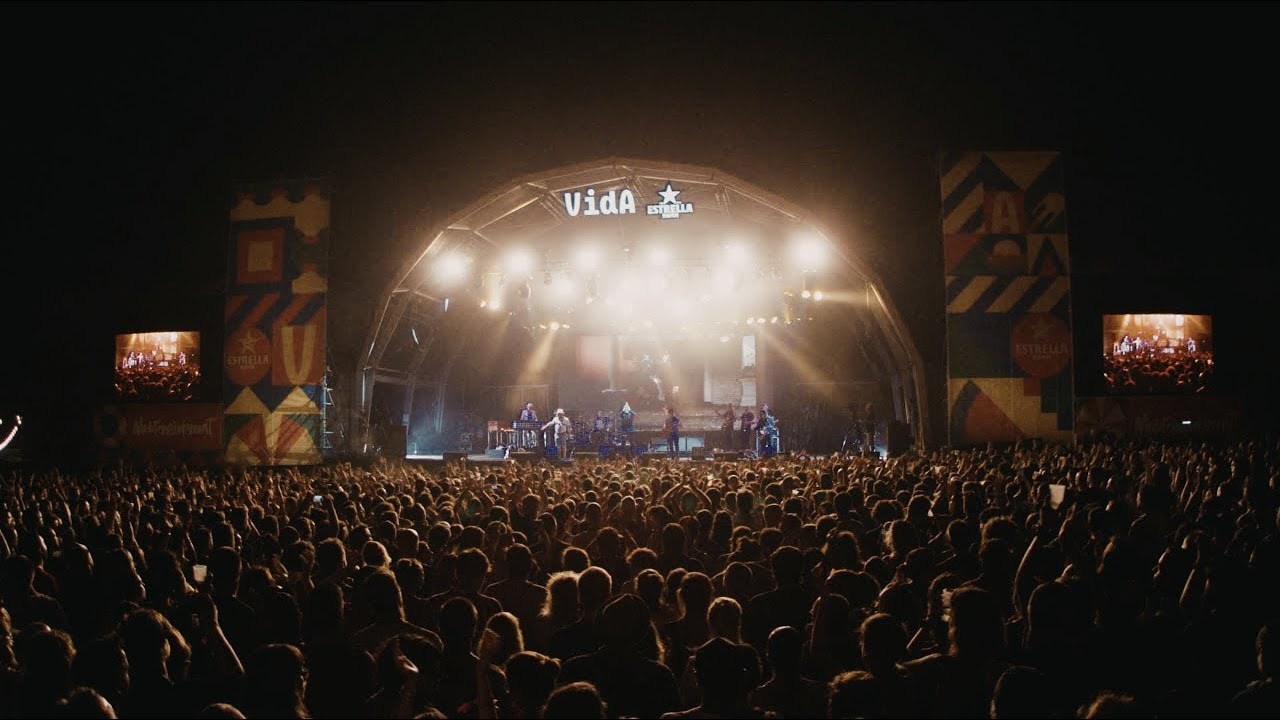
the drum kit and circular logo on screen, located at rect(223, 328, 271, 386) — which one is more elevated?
circular logo on screen, located at rect(223, 328, 271, 386)

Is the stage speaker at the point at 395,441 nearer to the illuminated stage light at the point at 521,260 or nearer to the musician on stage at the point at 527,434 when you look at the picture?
the illuminated stage light at the point at 521,260

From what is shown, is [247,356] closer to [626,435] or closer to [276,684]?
[626,435]

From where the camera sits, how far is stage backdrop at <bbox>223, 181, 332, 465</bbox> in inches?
705

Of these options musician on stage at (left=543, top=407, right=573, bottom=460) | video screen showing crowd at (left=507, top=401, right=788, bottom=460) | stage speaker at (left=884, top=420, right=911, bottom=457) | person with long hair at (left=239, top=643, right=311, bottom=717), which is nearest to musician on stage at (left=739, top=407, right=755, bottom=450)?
video screen showing crowd at (left=507, top=401, right=788, bottom=460)

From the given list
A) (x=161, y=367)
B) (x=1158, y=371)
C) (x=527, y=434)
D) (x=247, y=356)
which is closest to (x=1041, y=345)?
(x=1158, y=371)

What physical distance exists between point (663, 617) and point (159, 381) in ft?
66.8

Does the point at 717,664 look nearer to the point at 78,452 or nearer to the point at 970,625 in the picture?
the point at 970,625

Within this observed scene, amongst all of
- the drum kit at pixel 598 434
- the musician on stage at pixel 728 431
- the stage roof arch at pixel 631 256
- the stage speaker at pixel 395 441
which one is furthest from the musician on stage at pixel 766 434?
the stage speaker at pixel 395 441

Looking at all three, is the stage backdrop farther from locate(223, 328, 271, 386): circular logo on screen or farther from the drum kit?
the drum kit

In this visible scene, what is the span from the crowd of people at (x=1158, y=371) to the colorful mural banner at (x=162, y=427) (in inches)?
834

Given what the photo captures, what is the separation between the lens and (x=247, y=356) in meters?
18.3

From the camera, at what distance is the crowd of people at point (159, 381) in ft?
65.8

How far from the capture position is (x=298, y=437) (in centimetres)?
1775

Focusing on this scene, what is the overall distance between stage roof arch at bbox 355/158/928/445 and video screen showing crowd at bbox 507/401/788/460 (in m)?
3.53
